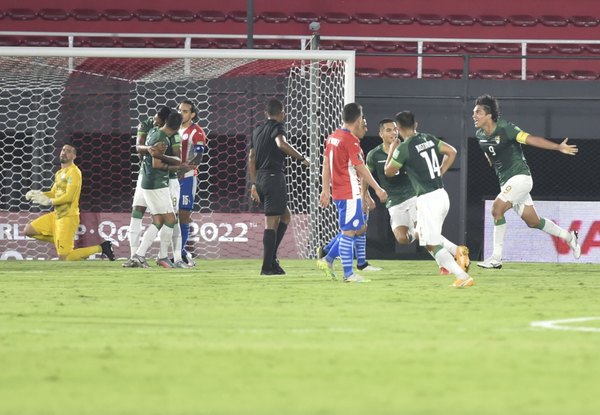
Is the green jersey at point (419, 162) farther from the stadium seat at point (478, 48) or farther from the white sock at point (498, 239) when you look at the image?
the stadium seat at point (478, 48)

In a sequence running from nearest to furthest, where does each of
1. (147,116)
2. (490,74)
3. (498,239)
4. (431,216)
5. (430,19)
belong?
(431,216)
(498,239)
(147,116)
(490,74)
(430,19)

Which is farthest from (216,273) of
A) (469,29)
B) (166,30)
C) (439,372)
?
(469,29)

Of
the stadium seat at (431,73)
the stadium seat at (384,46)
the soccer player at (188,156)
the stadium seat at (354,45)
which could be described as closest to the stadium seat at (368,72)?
the stadium seat at (354,45)

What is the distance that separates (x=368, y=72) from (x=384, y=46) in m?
1.29

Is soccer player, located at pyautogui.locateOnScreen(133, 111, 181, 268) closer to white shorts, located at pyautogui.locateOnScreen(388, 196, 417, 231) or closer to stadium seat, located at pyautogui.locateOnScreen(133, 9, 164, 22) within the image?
white shorts, located at pyautogui.locateOnScreen(388, 196, 417, 231)

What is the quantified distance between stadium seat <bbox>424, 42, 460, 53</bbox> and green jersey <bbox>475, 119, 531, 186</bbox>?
8435 millimetres

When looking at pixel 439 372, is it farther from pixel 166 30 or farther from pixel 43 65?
pixel 166 30

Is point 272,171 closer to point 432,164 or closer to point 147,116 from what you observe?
point 432,164

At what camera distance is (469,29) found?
2466 cm

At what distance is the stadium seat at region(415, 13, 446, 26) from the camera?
2447 centimetres

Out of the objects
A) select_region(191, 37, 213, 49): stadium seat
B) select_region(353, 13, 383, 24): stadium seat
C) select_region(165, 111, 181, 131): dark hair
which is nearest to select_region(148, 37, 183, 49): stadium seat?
select_region(191, 37, 213, 49): stadium seat

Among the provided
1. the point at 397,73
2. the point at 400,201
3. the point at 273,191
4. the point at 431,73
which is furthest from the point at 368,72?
the point at 273,191

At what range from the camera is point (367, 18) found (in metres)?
24.3

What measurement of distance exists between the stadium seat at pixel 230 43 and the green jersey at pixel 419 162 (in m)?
12.2
